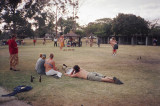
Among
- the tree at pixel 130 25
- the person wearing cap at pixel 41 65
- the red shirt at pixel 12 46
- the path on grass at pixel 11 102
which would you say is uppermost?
the tree at pixel 130 25

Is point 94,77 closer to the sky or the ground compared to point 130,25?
closer to the ground

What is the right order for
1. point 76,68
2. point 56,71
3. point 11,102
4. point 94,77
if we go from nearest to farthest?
point 11,102 → point 94,77 → point 76,68 → point 56,71

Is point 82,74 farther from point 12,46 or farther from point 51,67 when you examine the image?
point 12,46

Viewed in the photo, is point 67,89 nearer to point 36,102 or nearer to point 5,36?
point 36,102

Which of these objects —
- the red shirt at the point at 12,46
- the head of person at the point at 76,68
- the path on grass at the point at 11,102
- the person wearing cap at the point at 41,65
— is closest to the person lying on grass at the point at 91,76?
the head of person at the point at 76,68

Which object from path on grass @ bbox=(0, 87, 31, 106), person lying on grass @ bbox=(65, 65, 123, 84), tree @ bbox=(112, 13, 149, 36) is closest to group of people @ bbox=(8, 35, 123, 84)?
person lying on grass @ bbox=(65, 65, 123, 84)

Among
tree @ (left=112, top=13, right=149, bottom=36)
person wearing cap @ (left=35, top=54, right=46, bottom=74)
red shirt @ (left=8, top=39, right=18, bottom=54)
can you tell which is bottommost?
person wearing cap @ (left=35, top=54, right=46, bottom=74)

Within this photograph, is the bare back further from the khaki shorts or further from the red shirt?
the red shirt

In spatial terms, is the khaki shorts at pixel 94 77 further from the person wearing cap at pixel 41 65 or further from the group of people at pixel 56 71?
the person wearing cap at pixel 41 65

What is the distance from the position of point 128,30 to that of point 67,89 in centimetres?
4112

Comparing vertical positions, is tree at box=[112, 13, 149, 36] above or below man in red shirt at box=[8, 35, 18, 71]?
above

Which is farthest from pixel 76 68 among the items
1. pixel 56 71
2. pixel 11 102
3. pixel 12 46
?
pixel 12 46

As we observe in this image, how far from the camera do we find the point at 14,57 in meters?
8.73

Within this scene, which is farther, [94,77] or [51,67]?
[51,67]
